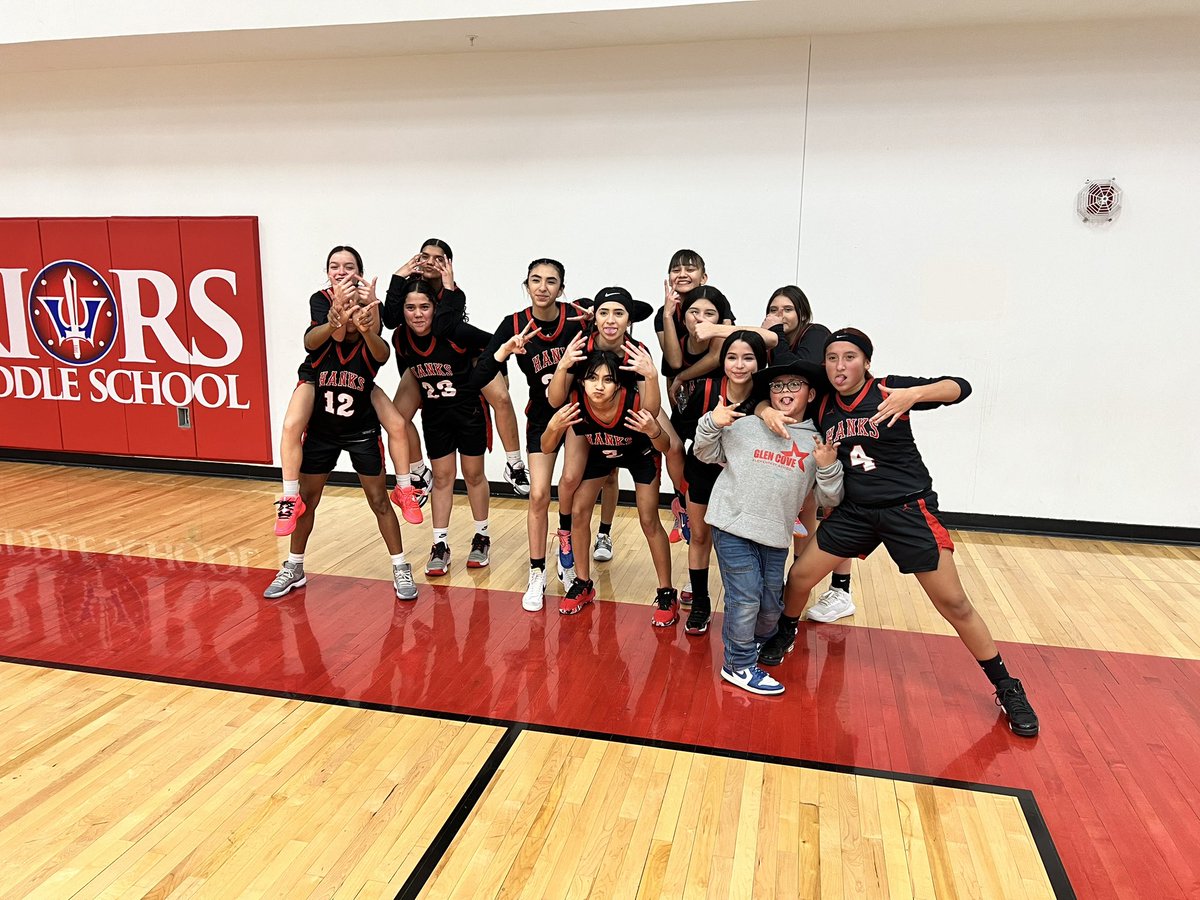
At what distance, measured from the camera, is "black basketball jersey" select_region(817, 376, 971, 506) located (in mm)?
3439

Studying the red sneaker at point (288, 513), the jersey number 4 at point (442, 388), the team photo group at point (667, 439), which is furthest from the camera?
the jersey number 4 at point (442, 388)

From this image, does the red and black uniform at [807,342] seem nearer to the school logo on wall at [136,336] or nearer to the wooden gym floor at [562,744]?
the wooden gym floor at [562,744]

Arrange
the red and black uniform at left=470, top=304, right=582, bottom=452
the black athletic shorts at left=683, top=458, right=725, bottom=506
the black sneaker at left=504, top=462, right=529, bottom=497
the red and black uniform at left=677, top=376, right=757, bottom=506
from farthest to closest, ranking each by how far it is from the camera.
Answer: the black sneaker at left=504, top=462, right=529, bottom=497 < the red and black uniform at left=470, top=304, right=582, bottom=452 < the black athletic shorts at left=683, top=458, right=725, bottom=506 < the red and black uniform at left=677, top=376, right=757, bottom=506

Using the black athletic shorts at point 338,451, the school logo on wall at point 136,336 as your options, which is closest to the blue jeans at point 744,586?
the black athletic shorts at point 338,451

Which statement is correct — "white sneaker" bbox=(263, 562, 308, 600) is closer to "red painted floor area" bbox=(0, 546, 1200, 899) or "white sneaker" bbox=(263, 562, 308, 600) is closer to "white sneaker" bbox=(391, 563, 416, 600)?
"red painted floor area" bbox=(0, 546, 1200, 899)

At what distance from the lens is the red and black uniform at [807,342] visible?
13.0 ft

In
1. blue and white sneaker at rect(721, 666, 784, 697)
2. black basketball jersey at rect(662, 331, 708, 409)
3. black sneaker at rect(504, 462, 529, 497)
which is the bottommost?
blue and white sneaker at rect(721, 666, 784, 697)

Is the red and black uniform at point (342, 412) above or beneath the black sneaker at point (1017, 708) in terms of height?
above

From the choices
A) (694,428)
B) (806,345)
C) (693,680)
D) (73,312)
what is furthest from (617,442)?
(73,312)

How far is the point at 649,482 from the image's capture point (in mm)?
4191

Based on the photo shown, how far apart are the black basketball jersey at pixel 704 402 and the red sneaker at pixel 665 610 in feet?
2.66

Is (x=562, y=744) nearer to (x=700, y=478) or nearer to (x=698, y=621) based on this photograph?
(x=698, y=621)

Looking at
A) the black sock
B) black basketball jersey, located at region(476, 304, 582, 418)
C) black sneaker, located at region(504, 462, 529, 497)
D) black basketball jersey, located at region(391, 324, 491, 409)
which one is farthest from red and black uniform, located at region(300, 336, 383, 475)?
the black sock

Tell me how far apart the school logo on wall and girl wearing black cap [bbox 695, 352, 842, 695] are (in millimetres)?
4922
